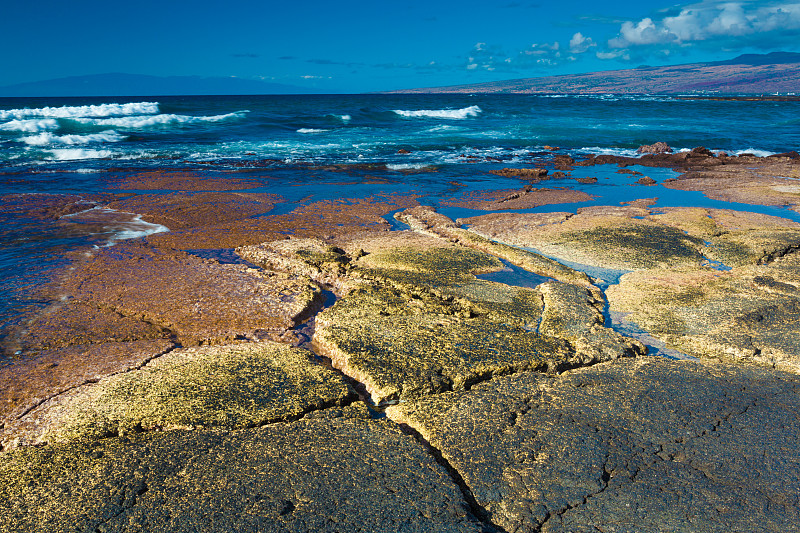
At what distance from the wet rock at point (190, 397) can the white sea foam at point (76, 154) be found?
1667cm

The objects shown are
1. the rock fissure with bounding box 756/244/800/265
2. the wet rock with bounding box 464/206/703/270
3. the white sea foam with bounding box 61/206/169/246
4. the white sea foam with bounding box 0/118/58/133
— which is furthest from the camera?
the white sea foam with bounding box 0/118/58/133

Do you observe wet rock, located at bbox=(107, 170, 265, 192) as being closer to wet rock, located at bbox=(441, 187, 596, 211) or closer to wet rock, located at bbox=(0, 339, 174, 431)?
wet rock, located at bbox=(441, 187, 596, 211)

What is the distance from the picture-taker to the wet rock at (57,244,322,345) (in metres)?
4.36

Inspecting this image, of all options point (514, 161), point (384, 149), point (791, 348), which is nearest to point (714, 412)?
point (791, 348)

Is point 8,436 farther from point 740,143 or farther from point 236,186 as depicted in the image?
point 740,143

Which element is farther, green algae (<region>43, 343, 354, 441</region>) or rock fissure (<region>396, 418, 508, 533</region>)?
green algae (<region>43, 343, 354, 441</region>)

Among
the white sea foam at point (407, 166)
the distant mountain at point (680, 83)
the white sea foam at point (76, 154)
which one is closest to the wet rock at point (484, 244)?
the white sea foam at point (407, 166)

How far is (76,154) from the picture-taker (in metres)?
18.3

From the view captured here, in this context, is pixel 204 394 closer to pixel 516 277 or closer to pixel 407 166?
pixel 516 277

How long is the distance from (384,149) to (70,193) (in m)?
11.9

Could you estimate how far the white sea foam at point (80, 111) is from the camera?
35456 mm

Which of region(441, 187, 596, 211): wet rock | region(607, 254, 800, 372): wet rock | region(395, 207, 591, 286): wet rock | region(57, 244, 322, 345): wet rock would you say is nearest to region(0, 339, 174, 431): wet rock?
region(57, 244, 322, 345): wet rock

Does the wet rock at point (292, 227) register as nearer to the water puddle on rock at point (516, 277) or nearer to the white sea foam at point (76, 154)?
the water puddle on rock at point (516, 277)

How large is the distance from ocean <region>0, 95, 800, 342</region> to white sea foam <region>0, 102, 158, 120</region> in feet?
0.89
